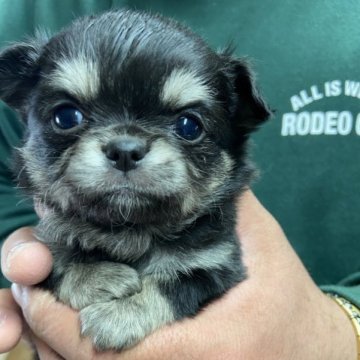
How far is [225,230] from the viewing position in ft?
6.56

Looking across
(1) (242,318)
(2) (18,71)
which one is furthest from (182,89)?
(1) (242,318)

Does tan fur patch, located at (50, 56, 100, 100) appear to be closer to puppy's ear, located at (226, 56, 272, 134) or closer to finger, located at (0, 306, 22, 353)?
puppy's ear, located at (226, 56, 272, 134)

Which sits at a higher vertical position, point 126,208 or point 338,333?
point 126,208

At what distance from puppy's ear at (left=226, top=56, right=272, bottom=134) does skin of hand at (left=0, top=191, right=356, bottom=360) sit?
40cm

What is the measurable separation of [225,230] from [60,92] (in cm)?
80

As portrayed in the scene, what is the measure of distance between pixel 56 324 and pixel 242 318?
2.23 ft

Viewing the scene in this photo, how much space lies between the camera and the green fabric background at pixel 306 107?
255 centimetres

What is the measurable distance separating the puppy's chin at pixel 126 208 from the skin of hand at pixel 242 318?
0.90 feet

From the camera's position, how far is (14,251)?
6.62ft

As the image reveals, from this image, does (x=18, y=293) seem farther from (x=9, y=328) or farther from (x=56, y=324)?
(x=56, y=324)

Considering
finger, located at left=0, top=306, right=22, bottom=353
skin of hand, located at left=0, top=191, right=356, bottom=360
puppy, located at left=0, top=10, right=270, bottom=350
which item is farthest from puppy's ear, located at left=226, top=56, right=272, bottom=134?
finger, located at left=0, top=306, right=22, bottom=353

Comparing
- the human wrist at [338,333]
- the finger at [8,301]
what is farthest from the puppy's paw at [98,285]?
the human wrist at [338,333]

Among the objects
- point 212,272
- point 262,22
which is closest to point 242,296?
point 212,272

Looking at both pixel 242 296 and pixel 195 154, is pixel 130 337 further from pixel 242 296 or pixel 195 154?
pixel 195 154
